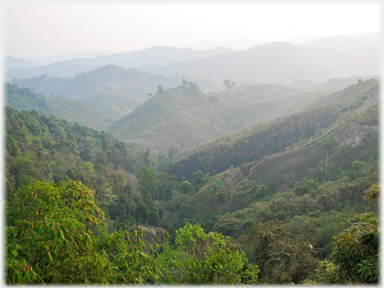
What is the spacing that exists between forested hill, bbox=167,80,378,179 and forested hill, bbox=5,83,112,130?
6960cm

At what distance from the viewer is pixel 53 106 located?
105 m

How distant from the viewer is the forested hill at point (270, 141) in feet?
138

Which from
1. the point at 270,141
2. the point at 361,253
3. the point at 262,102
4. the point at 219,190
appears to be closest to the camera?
the point at 361,253

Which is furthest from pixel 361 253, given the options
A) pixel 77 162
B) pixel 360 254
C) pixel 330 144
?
pixel 77 162

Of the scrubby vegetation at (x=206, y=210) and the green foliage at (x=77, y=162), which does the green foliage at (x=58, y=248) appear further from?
the green foliage at (x=77, y=162)

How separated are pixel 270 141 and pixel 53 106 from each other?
3658 inches

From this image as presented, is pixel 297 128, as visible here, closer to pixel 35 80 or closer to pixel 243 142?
pixel 243 142

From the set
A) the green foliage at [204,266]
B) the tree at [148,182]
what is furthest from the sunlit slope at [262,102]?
the green foliage at [204,266]

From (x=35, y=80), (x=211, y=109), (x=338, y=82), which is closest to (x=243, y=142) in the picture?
(x=211, y=109)

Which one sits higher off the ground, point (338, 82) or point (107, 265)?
point (338, 82)

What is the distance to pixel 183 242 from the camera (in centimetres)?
913

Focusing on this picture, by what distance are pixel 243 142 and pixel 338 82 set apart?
270 ft

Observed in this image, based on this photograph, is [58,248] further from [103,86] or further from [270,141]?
[103,86]

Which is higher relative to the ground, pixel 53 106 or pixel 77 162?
pixel 53 106
